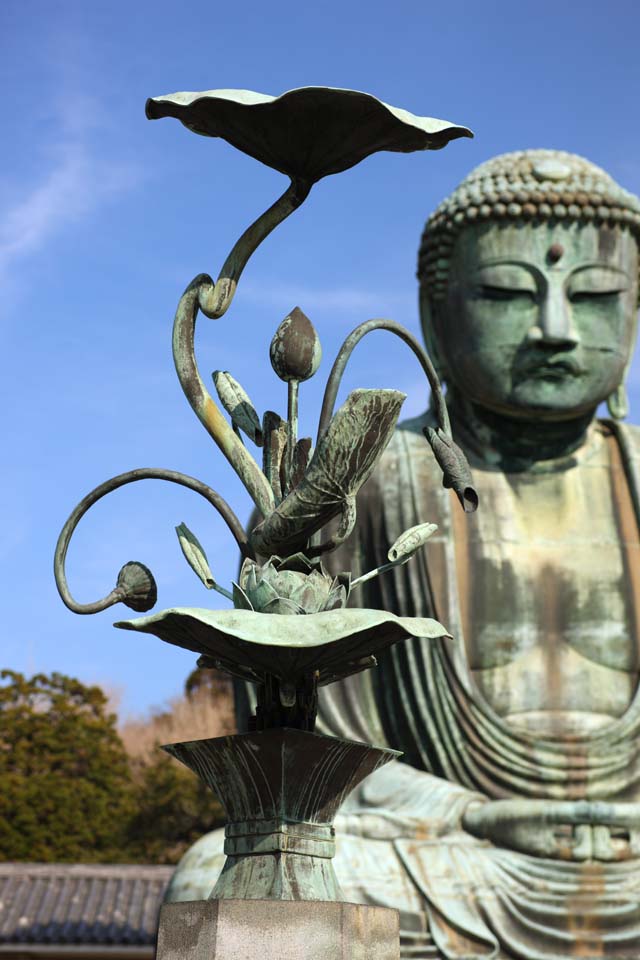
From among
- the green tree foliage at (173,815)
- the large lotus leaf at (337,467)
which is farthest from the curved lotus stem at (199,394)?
the green tree foliage at (173,815)

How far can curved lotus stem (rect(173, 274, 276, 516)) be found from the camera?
407 cm

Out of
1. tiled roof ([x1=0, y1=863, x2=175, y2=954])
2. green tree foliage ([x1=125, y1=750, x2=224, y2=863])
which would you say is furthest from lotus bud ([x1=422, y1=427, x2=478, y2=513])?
green tree foliage ([x1=125, y1=750, x2=224, y2=863])

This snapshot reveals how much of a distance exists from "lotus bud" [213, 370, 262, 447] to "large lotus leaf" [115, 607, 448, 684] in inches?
25.1

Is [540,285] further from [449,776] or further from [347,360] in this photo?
[347,360]

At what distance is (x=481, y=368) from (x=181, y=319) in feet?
14.7

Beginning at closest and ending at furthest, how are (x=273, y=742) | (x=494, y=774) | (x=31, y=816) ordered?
(x=273, y=742)
(x=494, y=774)
(x=31, y=816)

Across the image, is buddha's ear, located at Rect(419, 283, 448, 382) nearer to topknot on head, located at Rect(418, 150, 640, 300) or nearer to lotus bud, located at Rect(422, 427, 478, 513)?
topknot on head, located at Rect(418, 150, 640, 300)

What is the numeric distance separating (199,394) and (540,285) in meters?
4.54

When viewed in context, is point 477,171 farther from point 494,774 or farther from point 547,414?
point 494,774

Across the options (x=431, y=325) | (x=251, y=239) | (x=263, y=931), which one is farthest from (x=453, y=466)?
(x=431, y=325)

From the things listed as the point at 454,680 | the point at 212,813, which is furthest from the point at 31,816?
the point at 454,680

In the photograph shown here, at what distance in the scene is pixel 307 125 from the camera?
4074 millimetres

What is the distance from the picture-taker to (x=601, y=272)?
8.50 m

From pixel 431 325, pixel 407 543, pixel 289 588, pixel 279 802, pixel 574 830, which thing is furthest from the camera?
pixel 431 325
